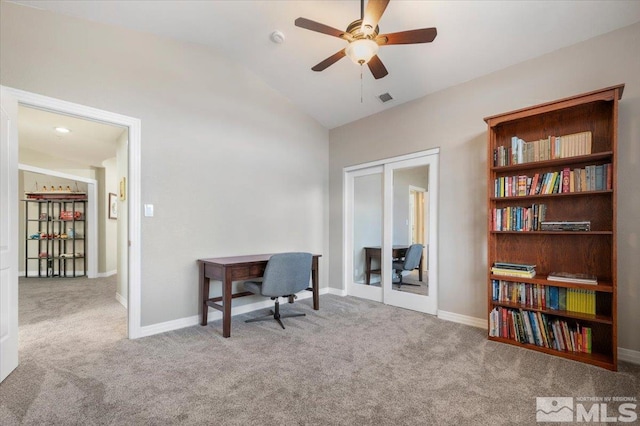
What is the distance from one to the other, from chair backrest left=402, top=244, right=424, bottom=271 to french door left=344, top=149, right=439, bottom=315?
45mm

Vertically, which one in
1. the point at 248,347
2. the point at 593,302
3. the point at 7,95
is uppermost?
the point at 7,95

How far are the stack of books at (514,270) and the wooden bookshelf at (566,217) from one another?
0.04 metres

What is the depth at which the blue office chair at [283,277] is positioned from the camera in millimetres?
3158

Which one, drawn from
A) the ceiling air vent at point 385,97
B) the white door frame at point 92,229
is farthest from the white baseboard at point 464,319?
the white door frame at point 92,229

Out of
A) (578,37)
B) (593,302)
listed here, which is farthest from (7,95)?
(593,302)

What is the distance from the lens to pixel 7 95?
2246 millimetres

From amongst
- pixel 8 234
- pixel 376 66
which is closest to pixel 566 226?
pixel 376 66

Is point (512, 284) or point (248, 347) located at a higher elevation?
point (512, 284)

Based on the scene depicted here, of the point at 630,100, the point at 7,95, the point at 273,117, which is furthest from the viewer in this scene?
the point at 273,117

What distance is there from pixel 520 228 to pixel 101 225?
7642 mm

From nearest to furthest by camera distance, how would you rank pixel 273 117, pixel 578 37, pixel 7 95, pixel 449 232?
pixel 7 95 → pixel 578 37 → pixel 449 232 → pixel 273 117

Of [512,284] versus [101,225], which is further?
[101,225]

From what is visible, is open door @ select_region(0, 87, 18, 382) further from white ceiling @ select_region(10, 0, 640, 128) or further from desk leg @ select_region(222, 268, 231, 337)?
desk leg @ select_region(222, 268, 231, 337)

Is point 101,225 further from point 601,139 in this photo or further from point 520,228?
point 601,139
